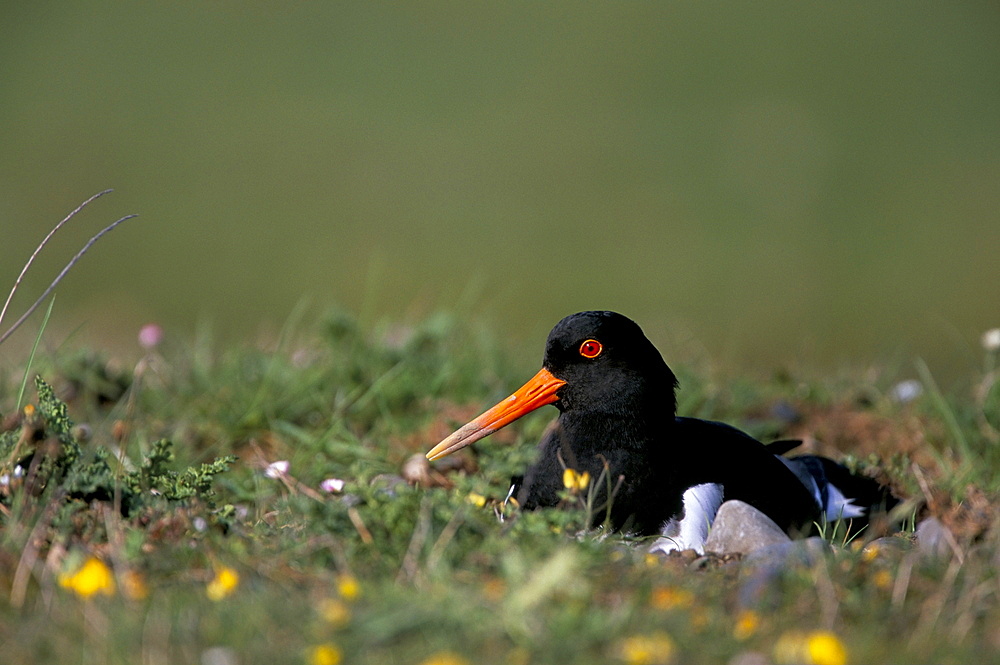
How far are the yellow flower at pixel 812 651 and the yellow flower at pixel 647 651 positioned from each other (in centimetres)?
22

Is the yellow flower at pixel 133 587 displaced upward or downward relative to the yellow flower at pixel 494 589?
downward

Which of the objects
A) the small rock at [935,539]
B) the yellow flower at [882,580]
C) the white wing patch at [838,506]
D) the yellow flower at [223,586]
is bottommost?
the white wing patch at [838,506]

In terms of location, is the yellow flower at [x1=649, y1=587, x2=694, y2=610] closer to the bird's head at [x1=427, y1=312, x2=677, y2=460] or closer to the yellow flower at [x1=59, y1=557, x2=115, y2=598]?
the yellow flower at [x1=59, y1=557, x2=115, y2=598]

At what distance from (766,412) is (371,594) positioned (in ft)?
11.2

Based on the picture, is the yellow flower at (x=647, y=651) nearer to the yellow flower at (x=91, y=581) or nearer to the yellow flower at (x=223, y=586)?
the yellow flower at (x=223, y=586)

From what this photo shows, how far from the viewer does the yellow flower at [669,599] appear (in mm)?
2555

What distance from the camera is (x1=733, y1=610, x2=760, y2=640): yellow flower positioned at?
2.45 m

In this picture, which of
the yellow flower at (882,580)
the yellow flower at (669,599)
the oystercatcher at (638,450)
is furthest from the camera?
the oystercatcher at (638,450)

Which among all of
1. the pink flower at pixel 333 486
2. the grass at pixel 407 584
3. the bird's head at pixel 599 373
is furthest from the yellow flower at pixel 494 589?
the bird's head at pixel 599 373

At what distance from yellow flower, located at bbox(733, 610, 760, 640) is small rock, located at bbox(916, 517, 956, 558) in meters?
0.73

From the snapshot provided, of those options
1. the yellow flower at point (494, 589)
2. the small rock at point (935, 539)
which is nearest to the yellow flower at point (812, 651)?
the yellow flower at point (494, 589)

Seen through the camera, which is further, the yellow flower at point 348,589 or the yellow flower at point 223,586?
the yellow flower at point 223,586

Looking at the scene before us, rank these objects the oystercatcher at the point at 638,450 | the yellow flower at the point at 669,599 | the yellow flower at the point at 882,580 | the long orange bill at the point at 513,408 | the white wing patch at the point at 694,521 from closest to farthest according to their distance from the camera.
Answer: the yellow flower at the point at 669,599 → the yellow flower at the point at 882,580 → the white wing patch at the point at 694,521 → the oystercatcher at the point at 638,450 → the long orange bill at the point at 513,408

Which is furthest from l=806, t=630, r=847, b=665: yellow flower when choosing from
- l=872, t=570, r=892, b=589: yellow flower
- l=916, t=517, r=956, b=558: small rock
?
l=916, t=517, r=956, b=558: small rock
